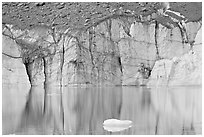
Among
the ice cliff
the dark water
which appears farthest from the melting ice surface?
the ice cliff

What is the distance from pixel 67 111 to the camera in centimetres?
231

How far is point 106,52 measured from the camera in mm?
2670

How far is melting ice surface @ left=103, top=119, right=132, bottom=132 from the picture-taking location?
82.7 inches

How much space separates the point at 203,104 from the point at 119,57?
28.9 inches

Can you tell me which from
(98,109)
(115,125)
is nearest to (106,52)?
(98,109)

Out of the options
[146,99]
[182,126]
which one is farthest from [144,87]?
[182,126]

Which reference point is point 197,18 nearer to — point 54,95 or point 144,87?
point 144,87

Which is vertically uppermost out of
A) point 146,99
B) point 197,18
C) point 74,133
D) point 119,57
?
point 197,18

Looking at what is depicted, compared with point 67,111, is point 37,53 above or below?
above

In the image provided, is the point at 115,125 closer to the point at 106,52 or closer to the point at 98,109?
the point at 98,109

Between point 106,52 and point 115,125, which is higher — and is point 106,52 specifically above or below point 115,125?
above

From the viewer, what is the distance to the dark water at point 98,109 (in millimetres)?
2107

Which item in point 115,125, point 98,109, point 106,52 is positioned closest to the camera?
point 115,125

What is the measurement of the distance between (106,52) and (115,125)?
2.34 ft
